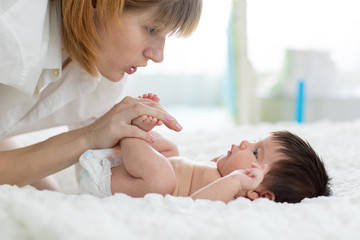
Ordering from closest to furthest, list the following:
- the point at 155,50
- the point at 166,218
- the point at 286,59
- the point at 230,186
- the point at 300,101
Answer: the point at 166,218 → the point at 230,186 → the point at 155,50 → the point at 300,101 → the point at 286,59

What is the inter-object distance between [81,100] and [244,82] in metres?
2.01

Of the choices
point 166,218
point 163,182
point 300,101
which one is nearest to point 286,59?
point 300,101

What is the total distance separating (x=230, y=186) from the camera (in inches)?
40.8

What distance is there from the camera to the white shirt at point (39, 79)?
1058 mm

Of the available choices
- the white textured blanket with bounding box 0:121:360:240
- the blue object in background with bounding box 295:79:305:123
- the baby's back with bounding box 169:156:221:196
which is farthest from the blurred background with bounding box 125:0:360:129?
the white textured blanket with bounding box 0:121:360:240

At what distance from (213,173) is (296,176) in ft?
0.70

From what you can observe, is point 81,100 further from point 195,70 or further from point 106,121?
point 195,70

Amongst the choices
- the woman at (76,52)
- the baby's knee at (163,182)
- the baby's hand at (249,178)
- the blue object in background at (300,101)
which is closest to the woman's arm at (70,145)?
the woman at (76,52)

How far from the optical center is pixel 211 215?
84 centimetres

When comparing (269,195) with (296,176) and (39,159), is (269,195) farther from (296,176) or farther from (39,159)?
(39,159)

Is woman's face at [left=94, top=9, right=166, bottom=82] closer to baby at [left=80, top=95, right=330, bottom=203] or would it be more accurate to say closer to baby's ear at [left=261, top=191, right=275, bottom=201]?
baby at [left=80, top=95, right=330, bottom=203]

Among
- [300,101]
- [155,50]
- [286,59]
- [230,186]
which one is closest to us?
[230,186]

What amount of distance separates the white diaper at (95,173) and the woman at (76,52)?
0.12 ft

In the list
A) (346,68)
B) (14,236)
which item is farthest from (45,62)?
(346,68)
